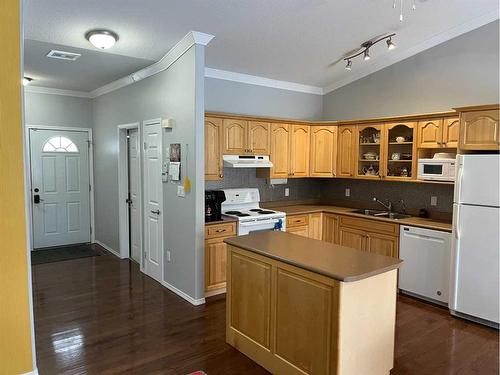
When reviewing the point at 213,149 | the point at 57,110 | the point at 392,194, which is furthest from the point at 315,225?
the point at 57,110

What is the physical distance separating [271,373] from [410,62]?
13.9ft

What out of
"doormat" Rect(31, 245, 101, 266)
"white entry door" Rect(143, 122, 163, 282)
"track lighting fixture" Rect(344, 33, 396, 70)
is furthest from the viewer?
"doormat" Rect(31, 245, 101, 266)

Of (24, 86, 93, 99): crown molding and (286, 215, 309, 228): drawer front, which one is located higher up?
(24, 86, 93, 99): crown molding

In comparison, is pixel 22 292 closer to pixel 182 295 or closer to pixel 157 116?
pixel 182 295

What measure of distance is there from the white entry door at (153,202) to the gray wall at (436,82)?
117 inches

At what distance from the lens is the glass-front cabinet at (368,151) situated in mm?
5168

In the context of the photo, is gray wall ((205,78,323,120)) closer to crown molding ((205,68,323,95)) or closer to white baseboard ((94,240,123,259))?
crown molding ((205,68,323,95))

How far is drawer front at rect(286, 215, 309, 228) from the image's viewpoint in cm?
513

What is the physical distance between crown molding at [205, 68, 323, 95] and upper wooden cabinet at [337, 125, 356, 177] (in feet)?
3.12

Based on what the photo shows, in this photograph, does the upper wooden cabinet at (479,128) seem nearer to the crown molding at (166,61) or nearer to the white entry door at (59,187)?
the crown molding at (166,61)

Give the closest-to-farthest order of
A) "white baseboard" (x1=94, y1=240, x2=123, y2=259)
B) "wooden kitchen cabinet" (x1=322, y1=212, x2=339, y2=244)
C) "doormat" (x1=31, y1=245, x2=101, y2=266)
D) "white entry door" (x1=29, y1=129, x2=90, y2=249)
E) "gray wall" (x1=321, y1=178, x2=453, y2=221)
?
1. "gray wall" (x1=321, y1=178, x2=453, y2=221)
2. "wooden kitchen cabinet" (x1=322, y1=212, x2=339, y2=244)
3. "doormat" (x1=31, y1=245, x2=101, y2=266)
4. "white baseboard" (x1=94, y1=240, x2=123, y2=259)
5. "white entry door" (x1=29, y1=129, x2=90, y2=249)

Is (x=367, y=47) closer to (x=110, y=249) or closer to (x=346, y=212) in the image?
(x=346, y=212)

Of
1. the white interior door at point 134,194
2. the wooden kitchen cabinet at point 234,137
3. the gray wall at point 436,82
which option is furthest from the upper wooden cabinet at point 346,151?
the white interior door at point 134,194

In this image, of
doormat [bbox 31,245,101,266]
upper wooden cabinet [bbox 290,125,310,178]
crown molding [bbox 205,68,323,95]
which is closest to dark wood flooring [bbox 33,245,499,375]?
doormat [bbox 31,245,101,266]
